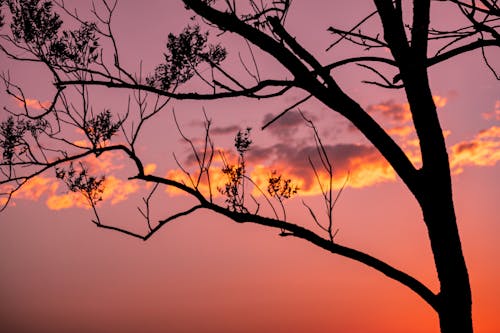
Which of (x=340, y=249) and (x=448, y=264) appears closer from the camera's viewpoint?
(x=448, y=264)

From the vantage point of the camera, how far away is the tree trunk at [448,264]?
204 inches

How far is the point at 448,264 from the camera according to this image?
17.0ft

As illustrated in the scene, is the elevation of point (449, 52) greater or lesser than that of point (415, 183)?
greater

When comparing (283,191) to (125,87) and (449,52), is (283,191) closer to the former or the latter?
(125,87)

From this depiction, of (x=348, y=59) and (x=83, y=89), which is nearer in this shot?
(x=348, y=59)

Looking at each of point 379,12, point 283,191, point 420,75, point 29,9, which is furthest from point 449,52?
point 29,9

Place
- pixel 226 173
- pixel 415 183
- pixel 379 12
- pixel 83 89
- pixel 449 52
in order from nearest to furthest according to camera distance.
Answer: pixel 449 52
pixel 415 183
pixel 379 12
pixel 83 89
pixel 226 173

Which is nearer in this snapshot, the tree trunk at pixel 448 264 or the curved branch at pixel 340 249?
the tree trunk at pixel 448 264

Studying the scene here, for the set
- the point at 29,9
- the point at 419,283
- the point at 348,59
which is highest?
the point at 29,9

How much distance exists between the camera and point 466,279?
17.1 ft

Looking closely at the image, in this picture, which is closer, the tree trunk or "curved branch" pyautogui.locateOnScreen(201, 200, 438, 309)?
the tree trunk

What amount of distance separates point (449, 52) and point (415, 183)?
3.83 feet

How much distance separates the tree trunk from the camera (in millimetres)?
5172

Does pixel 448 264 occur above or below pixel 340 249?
below
